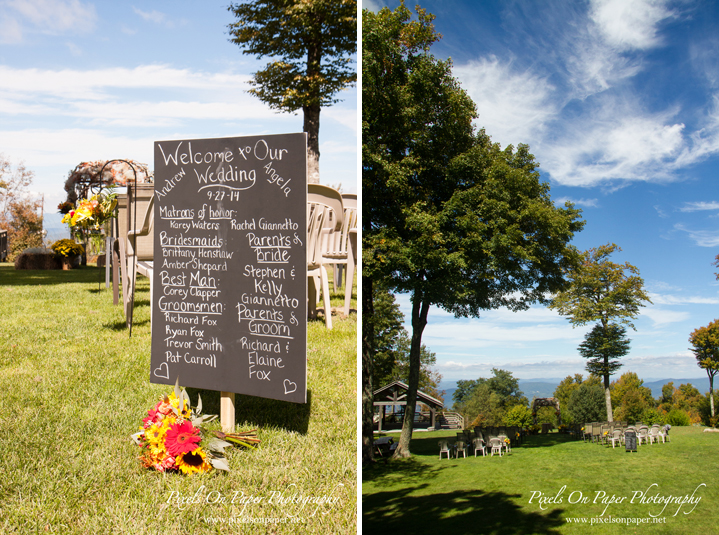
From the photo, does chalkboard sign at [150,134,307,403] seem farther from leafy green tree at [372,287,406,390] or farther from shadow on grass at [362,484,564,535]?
shadow on grass at [362,484,564,535]

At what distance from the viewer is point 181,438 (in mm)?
2035

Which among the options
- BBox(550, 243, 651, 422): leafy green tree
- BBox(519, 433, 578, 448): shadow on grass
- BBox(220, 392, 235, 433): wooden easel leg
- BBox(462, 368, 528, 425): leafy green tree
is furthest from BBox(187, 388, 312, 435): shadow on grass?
BBox(550, 243, 651, 422): leafy green tree

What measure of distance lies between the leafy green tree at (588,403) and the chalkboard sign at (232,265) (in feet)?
5.09

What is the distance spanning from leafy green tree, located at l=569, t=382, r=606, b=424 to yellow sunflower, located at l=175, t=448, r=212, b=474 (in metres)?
1.98

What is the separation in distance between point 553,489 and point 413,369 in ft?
3.28

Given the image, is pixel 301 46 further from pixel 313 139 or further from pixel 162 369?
pixel 162 369

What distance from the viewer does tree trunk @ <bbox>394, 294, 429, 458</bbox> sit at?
276 centimetres

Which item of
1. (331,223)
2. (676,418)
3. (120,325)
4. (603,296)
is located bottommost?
(676,418)

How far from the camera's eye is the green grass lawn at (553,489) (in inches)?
95.1

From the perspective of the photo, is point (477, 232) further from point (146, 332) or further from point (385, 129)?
point (146, 332)

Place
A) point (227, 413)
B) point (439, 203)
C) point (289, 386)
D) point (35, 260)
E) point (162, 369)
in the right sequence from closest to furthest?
point (289, 386), point (227, 413), point (162, 369), point (439, 203), point (35, 260)

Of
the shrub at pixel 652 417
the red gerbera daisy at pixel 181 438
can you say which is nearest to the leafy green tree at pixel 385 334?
the red gerbera daisy at pixel 181 438

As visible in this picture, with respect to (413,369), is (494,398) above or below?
below

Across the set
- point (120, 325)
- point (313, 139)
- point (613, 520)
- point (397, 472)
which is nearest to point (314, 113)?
point (313, 139)
